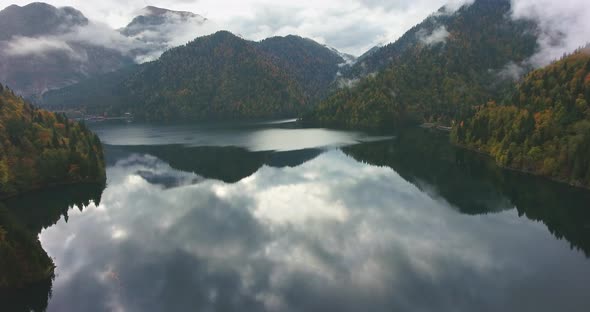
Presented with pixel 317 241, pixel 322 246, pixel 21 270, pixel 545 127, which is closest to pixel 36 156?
pixel 21 270

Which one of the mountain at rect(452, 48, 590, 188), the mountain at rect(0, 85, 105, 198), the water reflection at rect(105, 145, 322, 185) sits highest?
the mountain at rect(452, 48, 590, 188)

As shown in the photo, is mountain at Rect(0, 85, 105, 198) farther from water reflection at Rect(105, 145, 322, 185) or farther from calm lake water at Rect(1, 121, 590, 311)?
water reflection at Rect(105, 145, 322, 185)

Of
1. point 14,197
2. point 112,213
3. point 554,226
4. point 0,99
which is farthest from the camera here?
point 0,99

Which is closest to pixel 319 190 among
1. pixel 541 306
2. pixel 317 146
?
pixel 541 306

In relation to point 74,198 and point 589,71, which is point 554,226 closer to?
point 589,71

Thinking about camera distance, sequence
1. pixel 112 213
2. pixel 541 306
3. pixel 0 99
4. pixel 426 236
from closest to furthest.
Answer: pixel 541 306 → pixel 426 236 → pixel 112 213 → pixel 0 99

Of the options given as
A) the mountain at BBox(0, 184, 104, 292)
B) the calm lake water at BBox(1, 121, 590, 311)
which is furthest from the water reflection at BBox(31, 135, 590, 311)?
the mountain at BBox(0, 184, 104, 292)

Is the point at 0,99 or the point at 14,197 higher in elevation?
the point at 0,99
